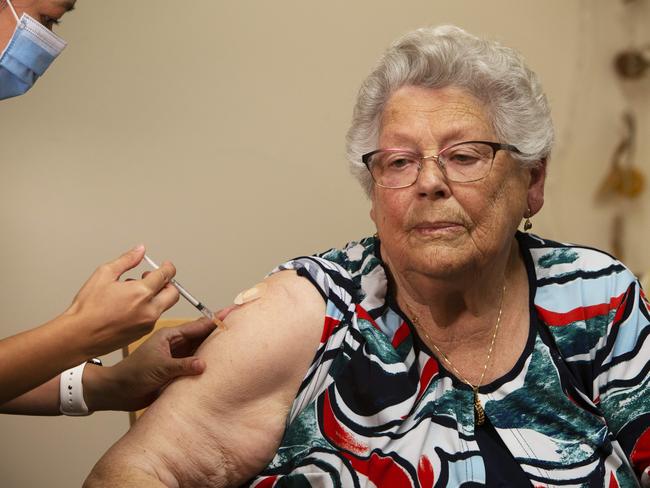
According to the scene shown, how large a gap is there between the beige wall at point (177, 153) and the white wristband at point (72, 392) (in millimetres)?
850

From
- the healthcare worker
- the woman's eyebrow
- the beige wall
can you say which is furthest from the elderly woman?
the beige wall

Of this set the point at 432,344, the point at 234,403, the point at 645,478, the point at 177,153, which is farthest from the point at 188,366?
the point at 177,153

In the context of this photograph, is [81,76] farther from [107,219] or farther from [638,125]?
[638,125]

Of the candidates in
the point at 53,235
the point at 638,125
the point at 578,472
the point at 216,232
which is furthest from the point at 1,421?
the point at 638,125

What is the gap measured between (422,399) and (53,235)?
62.4 inches

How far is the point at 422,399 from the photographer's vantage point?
1.48 meters

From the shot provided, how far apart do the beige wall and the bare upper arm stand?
1206 millimetres

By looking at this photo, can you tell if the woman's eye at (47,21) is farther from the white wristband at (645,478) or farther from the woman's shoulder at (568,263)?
the white wristband at (645,478)

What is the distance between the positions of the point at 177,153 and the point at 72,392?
106 cm

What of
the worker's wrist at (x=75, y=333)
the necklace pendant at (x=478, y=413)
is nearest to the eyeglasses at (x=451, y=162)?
the necklace pendant at (x=478, y=413)

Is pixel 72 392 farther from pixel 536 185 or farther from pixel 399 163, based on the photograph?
pixel 536 185

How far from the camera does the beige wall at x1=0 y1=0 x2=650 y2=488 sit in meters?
2.50

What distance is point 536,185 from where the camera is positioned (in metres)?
1.66

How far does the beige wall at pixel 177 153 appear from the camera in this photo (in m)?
2.50
